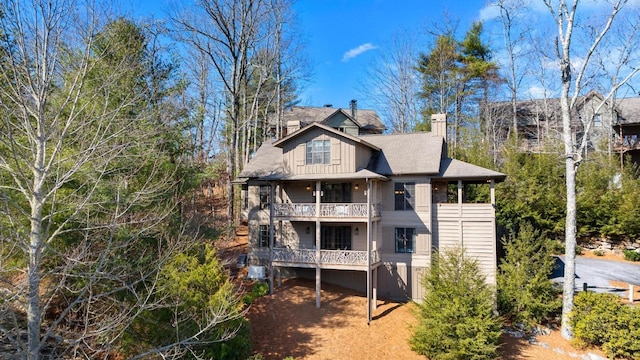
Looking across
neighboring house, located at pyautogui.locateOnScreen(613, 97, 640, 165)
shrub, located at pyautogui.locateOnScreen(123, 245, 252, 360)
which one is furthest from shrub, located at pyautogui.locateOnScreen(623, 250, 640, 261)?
shrub, located at pyautogui.locateOnScreen(123, 245, 252, 360)

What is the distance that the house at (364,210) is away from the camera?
58.4 feet

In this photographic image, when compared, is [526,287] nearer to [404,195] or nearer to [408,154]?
[404,195]

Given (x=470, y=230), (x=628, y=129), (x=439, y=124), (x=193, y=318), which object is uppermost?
(x=628, y=129)

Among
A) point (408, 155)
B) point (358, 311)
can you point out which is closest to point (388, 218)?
point (408, 155)

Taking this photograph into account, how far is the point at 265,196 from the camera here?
20719mm

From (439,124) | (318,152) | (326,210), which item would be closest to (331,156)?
(318,152)

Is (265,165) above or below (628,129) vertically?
below

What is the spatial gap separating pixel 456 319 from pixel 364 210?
6.04m

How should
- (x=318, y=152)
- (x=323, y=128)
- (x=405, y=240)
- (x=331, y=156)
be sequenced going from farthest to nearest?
(x=405, y=240), (x=318, y=152), (x=331, y=156), (x=323, y=128)

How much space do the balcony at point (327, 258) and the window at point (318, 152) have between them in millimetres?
4395

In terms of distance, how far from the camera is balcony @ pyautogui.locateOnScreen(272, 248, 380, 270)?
57.0ft

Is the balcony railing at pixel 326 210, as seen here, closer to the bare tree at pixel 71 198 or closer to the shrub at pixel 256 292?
the shrub at pixel 256 292

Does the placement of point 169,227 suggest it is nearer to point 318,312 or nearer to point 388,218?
point 318,312

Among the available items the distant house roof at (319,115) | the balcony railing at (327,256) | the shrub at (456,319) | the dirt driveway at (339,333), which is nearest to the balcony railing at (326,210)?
the balcony railing at (327,256)
